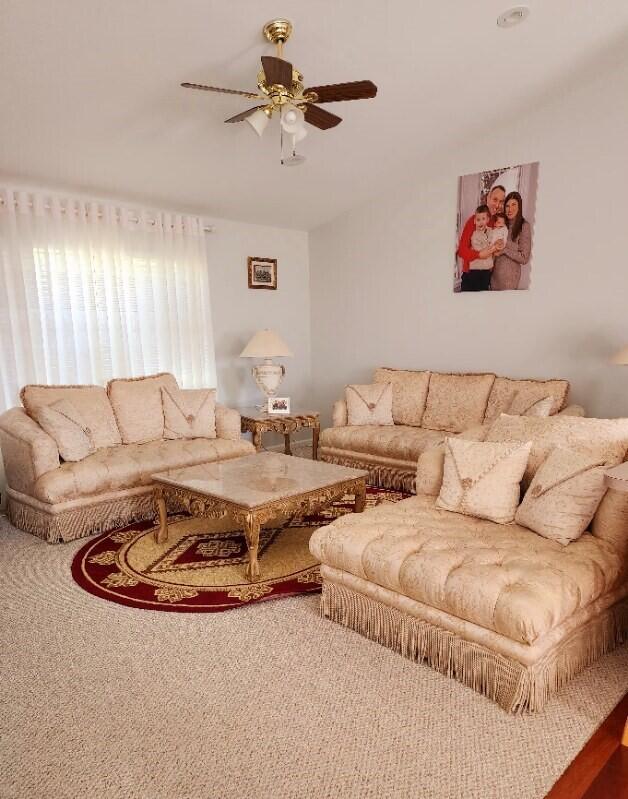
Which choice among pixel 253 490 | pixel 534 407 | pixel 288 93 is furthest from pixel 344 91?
pixel 534 407

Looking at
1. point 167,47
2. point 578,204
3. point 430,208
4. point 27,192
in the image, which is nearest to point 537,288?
point 578,204

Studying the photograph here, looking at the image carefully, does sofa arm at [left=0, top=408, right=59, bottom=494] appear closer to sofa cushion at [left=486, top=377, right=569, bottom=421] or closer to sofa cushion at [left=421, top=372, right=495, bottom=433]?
sofa cushion at [left=421, top=372, right=495, bottom=433]

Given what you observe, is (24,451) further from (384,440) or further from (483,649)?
(483,649)

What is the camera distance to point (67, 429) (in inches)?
143

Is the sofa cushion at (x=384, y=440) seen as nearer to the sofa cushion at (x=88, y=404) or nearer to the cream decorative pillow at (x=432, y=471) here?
the cream decorative pillow at (x=432, y=471)

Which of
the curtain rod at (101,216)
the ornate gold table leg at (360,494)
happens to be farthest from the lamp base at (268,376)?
the ornate gold table leg at (360,494)

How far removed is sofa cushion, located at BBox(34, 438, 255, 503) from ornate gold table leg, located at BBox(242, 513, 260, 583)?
1.19 m

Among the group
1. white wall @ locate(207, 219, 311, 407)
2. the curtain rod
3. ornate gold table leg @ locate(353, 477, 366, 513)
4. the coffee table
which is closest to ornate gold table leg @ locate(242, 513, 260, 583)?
the coffee table

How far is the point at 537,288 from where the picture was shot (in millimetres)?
4363

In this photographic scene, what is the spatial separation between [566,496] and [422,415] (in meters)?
2.55

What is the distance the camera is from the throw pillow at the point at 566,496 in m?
2.24

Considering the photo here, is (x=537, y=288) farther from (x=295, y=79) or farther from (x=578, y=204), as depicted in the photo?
(x=295, y=79)

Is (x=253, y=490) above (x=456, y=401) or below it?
below

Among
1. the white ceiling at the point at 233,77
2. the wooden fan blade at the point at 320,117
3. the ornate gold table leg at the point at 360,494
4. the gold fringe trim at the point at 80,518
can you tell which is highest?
the white ceiling at the point at 233,77
